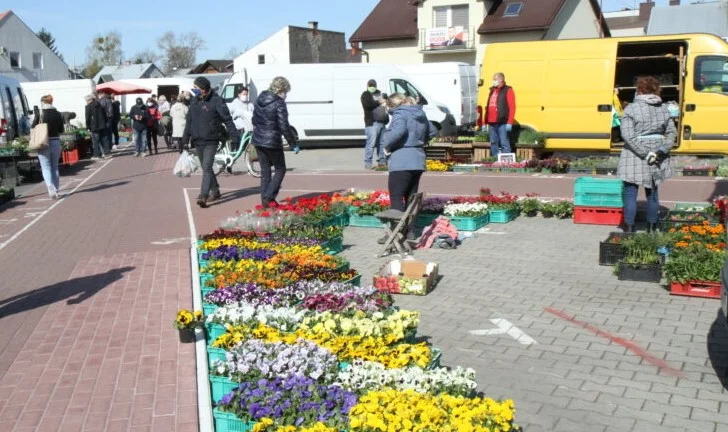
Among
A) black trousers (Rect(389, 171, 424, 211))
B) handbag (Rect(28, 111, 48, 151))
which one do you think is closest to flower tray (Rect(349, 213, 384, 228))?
black trousers (Rect(389, 171, 424, 211))

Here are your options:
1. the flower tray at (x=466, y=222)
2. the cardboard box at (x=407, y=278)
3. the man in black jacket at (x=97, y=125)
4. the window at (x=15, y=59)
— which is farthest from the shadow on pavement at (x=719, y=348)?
the window at (x=15, y=59)

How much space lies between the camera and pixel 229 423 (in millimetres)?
4438

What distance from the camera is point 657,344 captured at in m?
6.05

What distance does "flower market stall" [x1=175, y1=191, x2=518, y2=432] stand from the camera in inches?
158

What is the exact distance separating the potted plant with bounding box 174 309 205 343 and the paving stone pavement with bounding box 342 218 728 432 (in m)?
1.84

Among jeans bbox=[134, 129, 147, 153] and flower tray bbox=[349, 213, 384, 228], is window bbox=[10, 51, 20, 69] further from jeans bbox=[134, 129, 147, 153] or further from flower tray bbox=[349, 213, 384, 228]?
flower tray bbox=[349, 213, 384, 228]

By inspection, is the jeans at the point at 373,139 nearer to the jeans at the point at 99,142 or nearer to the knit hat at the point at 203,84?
the knit hat at the point at 203,84

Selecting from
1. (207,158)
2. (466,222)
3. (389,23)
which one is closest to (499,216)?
(466,222)

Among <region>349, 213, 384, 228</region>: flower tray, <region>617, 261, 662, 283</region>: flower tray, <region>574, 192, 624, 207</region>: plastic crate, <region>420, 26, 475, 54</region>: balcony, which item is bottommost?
<region>617, 261, 662, 283</region>: flower tray

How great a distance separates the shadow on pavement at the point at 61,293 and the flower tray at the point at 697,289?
228 inches

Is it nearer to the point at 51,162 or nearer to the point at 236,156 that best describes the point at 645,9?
the point at 236,156

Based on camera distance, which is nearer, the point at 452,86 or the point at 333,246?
the point at 333,246

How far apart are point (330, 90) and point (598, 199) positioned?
15706 millimetres

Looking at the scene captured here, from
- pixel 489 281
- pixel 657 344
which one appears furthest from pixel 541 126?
pixel 657 344
